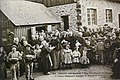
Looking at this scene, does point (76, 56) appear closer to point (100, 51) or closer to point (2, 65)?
point (100, 51)

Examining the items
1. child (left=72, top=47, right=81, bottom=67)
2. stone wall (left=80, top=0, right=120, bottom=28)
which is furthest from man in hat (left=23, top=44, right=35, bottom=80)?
stone wall (left=80, top=0, right=120, bottom=28)

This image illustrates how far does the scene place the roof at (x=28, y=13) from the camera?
59.7 inches

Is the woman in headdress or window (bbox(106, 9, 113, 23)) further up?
window (bbox(106, 9, 113, 23))

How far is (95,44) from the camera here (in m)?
1.52

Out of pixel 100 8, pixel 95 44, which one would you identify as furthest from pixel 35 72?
pixel 100 8

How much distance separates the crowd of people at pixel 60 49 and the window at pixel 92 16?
42 millimetres

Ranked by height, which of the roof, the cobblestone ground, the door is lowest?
the cobblestone ground

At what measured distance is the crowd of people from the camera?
1501 mm

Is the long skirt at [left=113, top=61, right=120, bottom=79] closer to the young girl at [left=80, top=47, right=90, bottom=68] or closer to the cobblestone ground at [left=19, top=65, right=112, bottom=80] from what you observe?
the cobblestone ground at [left=19, top=65, right=112, bottom=80]

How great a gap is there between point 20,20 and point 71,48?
12.2 inches

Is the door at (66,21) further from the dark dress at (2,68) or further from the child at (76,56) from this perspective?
the dark dress at (2,68)

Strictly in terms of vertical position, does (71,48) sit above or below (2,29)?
below

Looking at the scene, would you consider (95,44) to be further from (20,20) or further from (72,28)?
(20,20)

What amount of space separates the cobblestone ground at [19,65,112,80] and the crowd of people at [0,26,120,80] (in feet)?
0.08
